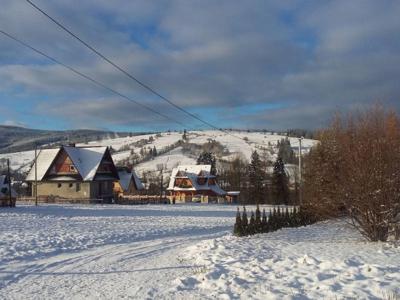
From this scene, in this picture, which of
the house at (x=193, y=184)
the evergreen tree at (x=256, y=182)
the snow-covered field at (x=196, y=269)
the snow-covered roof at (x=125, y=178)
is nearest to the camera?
the snow-covered field at (x=196, y=269)

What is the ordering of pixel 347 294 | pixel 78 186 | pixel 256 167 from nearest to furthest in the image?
pixel 347 294 < pixel 78 186 < pixel 256 167

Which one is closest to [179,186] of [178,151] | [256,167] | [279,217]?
[256,167]

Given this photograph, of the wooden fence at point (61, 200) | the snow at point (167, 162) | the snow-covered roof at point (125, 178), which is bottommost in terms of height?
the wooden fence at point (61, 200)

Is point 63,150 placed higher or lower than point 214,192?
higher

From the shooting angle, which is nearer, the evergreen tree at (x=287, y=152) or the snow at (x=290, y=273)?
the snow at (x=290, y=273)

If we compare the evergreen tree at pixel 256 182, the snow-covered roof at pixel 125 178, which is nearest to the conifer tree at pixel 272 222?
the snow-covered roof at pixel 125 178

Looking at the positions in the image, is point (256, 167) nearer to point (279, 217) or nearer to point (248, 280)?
point (279, 217)

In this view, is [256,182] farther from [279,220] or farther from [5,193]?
[279,220]

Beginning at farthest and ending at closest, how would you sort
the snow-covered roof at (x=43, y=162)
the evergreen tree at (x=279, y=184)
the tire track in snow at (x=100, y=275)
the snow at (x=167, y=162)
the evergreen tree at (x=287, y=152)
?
the snow at (x=167, y=162) < the evergreen tree at (x=287, y=152) < the evergreen tree at (x=279, y=184) < the snow-covered roof at (x=43, y=162) < the tire track in snow at (x=100, y=275)

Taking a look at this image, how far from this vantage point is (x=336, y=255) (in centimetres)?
1316

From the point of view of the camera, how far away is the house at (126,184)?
80.1 metres

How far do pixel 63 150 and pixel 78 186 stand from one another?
533cm

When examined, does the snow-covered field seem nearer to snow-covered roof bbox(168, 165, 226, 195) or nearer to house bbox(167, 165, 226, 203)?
house bbox(167, 165, 226, 203)

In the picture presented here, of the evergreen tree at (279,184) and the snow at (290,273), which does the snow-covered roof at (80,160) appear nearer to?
the evergreen tree at (279,184)
